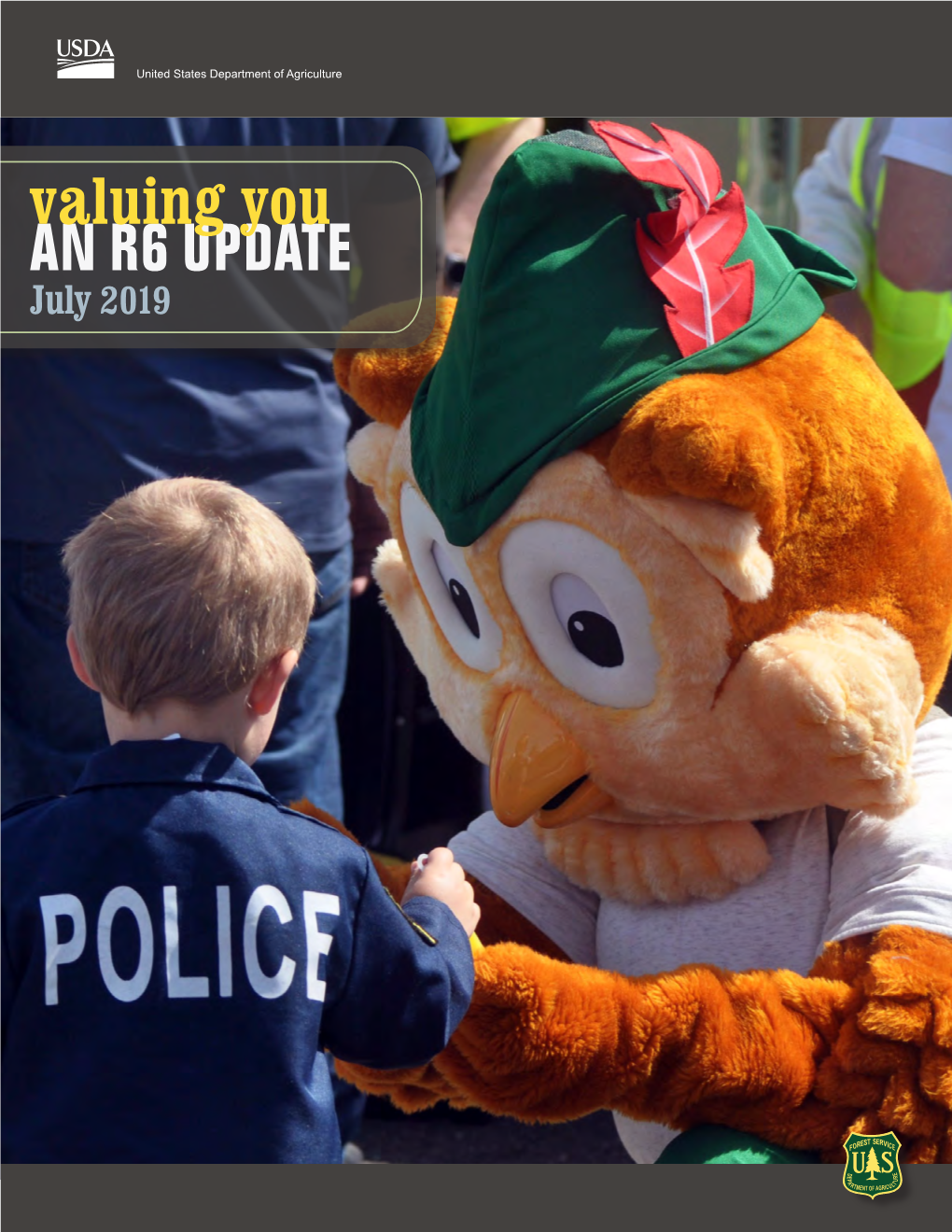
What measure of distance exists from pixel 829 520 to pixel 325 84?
0.60m

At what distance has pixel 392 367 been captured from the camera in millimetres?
1292

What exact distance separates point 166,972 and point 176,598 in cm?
28

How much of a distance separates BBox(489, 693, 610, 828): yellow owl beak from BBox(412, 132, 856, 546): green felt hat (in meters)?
0.17

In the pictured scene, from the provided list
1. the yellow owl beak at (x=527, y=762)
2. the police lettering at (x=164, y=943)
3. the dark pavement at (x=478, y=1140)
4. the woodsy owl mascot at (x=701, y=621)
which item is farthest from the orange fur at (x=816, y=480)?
the dark pavement at (x=478, y=1140)

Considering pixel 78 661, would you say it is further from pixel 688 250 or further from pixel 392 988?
pixel 688 250

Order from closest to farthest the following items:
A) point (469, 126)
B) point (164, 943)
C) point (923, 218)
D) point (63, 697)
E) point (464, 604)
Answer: point (164, 943)
point (464, 604)
point (923, 218)
point (63, 697)
point (469, 126)

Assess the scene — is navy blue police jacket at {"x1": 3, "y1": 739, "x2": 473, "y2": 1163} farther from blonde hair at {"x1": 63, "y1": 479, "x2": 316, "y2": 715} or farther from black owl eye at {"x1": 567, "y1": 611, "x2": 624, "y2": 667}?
black owl eye at {"x1": 567, "y1": 611, "x2": 624, "y2": 667}

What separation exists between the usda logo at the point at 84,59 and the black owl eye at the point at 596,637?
2.14 ft

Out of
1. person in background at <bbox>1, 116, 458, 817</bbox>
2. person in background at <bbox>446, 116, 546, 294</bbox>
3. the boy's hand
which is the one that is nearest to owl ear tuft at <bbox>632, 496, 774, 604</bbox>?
the boy's hand

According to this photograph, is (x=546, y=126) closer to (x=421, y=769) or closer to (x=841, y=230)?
(x=841, y=230)

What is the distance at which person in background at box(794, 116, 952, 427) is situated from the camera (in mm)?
1741
